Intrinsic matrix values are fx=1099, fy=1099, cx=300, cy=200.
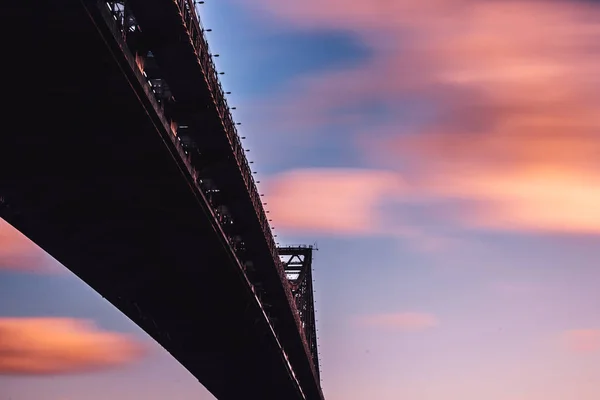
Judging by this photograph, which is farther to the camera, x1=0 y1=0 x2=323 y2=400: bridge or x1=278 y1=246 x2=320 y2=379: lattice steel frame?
x1=278 y1=246 x2=320 y2=379: lattice steel frame

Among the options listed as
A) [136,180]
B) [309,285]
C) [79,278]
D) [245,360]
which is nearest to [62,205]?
[136,180]

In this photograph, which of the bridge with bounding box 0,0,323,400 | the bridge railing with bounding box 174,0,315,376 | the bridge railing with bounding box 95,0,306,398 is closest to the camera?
the bridge railing with bounding box 95,0,306,398

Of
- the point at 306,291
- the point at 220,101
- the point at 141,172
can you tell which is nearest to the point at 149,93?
the point at 220,101

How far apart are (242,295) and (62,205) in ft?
57.6

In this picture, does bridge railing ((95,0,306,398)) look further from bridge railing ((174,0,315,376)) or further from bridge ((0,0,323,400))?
bridge railing ((174,0,315,376))

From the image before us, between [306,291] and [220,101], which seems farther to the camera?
[306,291]

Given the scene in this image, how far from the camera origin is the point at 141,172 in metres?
44.3

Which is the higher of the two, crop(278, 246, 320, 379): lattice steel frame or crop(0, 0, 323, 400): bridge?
crop(278, 246, 320, 379): lattice steel frame

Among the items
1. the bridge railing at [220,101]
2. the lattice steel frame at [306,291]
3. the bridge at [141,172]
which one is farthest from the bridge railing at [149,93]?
the lattice steel frame at [306,291]

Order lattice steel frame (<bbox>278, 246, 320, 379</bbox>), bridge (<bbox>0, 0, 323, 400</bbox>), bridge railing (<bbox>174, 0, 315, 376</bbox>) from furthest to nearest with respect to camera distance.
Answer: lattice steel frame (<bbox>278, 246, 320, 379</bbox>), bridge railing (<bbox>174, 0, 315, 376</bbox>), bridge (<bbox>0, 0, 323, 400</bbox>)

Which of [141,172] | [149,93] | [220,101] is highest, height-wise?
[220,101]

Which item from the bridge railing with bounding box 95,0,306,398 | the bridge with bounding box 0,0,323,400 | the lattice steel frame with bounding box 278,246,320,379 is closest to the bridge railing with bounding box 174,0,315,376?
the bridge with bounding box 0,0,323,400

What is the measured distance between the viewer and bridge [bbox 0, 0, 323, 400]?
34.3m

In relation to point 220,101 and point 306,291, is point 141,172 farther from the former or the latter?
point 306,291
